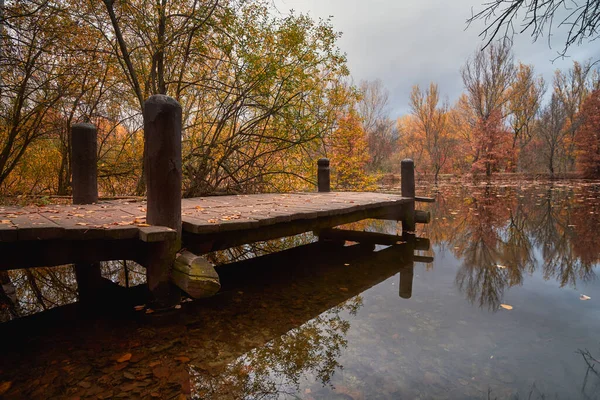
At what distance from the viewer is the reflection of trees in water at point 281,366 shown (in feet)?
7.09

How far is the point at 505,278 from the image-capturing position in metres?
4.38

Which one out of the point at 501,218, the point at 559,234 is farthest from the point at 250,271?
the point at 501,218

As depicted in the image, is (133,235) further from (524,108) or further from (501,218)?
(524,108)

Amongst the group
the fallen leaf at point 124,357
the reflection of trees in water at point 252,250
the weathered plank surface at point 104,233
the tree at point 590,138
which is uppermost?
the tree at point 590,138

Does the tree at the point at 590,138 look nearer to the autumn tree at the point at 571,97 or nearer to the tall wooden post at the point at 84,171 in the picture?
the autumn tree at the point at 571,97

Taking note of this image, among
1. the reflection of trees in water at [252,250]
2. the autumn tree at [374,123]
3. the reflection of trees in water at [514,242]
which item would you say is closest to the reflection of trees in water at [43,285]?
the reflection of trees in water at [252,250]

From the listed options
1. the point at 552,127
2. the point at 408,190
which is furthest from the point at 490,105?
the point at 408,190

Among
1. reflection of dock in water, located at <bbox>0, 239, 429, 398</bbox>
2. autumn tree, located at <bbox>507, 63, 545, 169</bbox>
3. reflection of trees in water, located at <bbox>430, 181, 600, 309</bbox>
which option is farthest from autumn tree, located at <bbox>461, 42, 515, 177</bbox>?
reflection of dock in water, located at <bbox>0, 239, 429, 398</bbox>

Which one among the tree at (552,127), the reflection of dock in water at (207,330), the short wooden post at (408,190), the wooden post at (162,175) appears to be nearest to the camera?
the reflection of dock in water at (207,330)

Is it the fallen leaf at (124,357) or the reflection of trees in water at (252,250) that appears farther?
the reflection of trees in water at (252,250)

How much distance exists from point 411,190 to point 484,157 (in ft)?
76.4

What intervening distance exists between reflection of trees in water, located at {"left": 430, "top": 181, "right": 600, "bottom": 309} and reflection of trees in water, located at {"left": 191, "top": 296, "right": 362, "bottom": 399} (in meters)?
1.83

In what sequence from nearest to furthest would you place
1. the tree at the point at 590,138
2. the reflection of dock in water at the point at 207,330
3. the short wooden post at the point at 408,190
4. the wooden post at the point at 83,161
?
1. the reflection of dock in water at the point at 207,330
2. the wooden post at the point at 83,161
3. the short wooden post at the point at 408,190
4. the tree at the point at 590,138

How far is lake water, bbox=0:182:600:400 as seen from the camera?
7.10 feet
